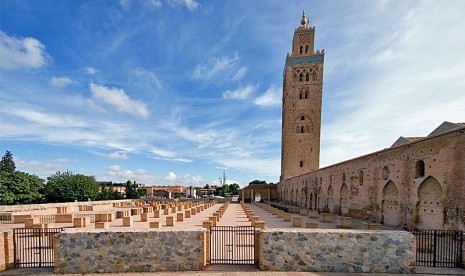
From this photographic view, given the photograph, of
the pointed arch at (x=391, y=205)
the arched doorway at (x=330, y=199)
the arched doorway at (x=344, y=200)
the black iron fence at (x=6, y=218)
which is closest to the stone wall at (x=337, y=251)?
the pointed arch at (x=391, y=205)

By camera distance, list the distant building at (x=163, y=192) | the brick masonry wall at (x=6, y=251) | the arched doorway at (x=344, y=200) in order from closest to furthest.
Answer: the brick masonry wall at (x=6, y=251) < the arched doorway at (x=344, y=200) < the distant building at (x=163, y=192)

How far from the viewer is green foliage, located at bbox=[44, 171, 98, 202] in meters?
39.4

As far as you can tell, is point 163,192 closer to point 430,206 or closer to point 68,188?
point 68,188

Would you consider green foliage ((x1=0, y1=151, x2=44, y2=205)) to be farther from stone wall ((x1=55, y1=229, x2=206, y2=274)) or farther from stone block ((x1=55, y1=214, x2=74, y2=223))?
stone wall ((x1=55, y1=229, x2=206, y2=274))

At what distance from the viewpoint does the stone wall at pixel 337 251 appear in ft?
23.2

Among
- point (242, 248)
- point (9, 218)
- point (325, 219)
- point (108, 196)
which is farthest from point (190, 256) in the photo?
point (108, 196)

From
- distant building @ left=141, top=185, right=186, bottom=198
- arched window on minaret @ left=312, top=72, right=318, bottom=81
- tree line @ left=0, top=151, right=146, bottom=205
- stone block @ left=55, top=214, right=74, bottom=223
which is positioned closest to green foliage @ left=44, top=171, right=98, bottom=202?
tree line @ left=0, top=151, right=146, bottom=205

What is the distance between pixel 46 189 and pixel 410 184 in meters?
48.8

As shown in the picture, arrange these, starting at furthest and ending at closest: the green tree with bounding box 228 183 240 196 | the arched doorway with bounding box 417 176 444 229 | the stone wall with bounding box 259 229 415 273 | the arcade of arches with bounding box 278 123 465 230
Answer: the green tree with bounding box 228 183 240 196, the arched doorway with bounding box 417 176 444 229, the arcade of arches with bounding box 278 123 465 230, the stone wall with bounding box 259 229 415 273

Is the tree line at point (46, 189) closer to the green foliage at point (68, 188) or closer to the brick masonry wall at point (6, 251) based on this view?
the green foliage at point (68, 188)

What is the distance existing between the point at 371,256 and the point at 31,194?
42917 millimetres

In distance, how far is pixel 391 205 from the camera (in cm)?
1468

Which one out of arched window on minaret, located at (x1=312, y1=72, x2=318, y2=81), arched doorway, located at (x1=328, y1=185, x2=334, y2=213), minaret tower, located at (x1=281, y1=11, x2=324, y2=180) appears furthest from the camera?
arched window on minaret, located at (x1=312, y1=72, x2=318, y2=81)

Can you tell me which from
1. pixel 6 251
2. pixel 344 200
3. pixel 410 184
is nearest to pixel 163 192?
pixel 344 200
